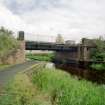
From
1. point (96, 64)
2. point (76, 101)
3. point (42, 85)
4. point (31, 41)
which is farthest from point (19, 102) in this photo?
point (31, 41)

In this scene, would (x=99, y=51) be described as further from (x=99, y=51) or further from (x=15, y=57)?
(x=15, y=57)

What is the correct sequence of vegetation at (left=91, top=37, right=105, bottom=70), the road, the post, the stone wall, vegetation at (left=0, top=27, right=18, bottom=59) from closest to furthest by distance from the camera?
the road, vegetation at (left=0, top=27, right=18, bottom=59), the stone wall, the post, vegetation at (left=91, top=37, right=105, bottom=70)

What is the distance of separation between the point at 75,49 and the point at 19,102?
217 ft

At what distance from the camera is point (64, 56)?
90312mm

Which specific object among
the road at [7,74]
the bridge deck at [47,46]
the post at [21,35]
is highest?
the post at [21,35]

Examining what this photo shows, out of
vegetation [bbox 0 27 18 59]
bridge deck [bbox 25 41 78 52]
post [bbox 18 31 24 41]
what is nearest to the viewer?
vegetation [bbox 0 27 18 59]

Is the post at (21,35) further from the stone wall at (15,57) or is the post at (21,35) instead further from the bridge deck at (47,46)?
the bridge deck at (47,46)

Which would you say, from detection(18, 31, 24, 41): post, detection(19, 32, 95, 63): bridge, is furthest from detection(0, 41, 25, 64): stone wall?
detection(19, 32, 95, 63): bridge

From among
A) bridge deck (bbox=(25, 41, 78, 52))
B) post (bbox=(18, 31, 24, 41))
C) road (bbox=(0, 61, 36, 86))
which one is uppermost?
post (bbox=(18, 31, 24, 41))

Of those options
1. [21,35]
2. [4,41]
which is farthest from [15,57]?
[4,41]

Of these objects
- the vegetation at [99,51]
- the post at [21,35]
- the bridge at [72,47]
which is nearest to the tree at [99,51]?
the vegetation at [99,51]

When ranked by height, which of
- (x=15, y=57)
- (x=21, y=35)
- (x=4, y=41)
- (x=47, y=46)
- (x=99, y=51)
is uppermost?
(x=21, y=35)

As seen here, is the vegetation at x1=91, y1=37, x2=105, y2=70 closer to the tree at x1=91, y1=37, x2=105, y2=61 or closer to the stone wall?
the tree at x1=91, y1=37, x2=105, y2=61

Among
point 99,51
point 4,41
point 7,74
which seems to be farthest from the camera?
point 99,51
